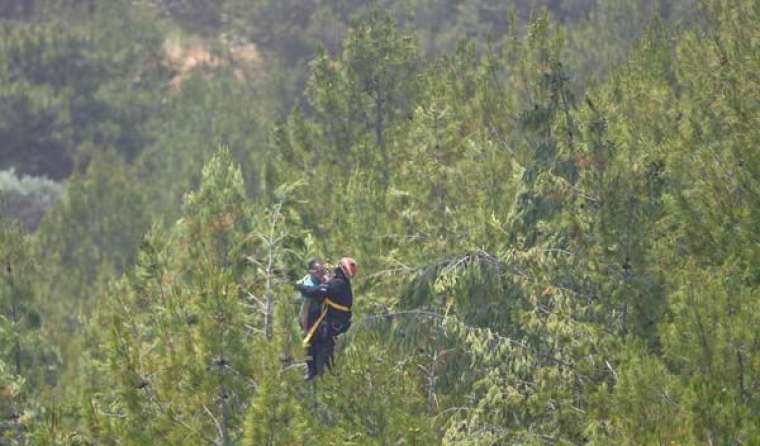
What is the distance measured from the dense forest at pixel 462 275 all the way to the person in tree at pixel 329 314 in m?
0.20

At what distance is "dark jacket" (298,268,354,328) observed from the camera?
1001 cm

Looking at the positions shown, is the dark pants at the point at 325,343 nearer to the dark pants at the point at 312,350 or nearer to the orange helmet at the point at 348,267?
the dark pants at the point at 312,350

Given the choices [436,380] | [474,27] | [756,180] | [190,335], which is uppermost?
[756,180]

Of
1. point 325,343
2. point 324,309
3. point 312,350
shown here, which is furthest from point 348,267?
point 312,350

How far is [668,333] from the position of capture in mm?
8992

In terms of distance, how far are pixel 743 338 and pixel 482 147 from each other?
10468 millimetres

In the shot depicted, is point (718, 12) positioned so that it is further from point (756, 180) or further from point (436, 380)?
point (436, 380)

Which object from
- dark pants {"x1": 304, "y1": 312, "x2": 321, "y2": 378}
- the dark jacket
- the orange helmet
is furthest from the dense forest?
the orange helmet

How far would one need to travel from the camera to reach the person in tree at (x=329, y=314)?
1002 centimetres

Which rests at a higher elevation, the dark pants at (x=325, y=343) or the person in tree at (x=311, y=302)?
the person in tree at (x=311, y=302)

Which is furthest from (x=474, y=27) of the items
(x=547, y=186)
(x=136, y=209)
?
(x=547, y=186)

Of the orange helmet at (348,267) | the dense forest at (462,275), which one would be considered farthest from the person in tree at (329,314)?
the dense forest at (462,275)

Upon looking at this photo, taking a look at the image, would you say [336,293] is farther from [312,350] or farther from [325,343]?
[312,350]

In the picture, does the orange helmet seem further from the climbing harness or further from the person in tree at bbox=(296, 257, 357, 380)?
the climbing harness
